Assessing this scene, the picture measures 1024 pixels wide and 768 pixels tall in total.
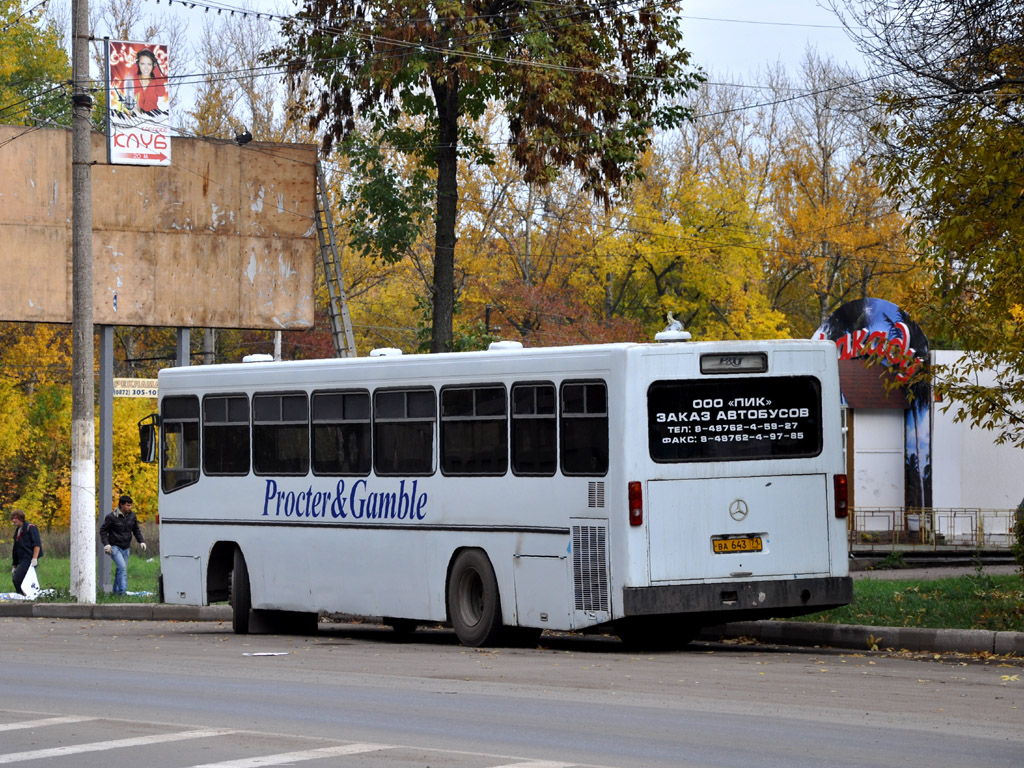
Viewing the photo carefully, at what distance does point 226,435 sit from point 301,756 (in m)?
11.2

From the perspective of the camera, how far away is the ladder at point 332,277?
3206cm

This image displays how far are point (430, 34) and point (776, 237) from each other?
35.7m

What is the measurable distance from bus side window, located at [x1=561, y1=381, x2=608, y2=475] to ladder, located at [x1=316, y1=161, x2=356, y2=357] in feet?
49.9

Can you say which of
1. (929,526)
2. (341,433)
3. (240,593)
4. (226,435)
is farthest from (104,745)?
(929,526)

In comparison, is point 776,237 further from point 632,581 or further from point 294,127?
point 632,581

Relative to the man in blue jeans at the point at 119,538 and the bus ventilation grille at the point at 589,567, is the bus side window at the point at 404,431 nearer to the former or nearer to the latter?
the bus ventilation grille at the point at 589,567

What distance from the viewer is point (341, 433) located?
1875 cm

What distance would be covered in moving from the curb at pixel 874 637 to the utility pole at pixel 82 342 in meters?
10.9

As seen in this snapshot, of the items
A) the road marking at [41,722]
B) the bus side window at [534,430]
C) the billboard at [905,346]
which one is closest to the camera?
the road marking at [41,722]

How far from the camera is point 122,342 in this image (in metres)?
58.7

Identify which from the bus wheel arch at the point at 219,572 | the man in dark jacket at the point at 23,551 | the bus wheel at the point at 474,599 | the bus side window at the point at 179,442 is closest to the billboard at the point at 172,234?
the man in dark jacket at the point at 23,551

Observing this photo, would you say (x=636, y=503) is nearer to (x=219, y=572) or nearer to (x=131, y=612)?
(x=219, y=572)

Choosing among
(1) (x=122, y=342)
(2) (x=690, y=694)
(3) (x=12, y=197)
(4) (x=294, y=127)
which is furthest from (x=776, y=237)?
(2) (x=690, y=694)

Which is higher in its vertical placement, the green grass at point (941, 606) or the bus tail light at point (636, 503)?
the bus tail light at point (636, 503)
